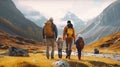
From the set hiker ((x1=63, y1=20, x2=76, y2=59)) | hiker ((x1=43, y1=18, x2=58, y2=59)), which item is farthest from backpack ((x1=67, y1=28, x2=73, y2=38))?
hiker ((x1=43, y1=18, x2=58, y2=59))

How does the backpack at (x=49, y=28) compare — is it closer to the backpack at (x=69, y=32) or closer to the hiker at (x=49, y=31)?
the hiker at (x=49, y=31)

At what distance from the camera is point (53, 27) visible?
105 feet

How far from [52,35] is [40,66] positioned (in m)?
7.10

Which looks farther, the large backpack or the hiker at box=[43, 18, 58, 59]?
the large backpack

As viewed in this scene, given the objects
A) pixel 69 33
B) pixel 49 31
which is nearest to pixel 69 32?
pixel 69 33

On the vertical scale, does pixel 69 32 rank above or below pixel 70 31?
below

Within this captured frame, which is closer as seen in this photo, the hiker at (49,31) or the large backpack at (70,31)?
the hiker at (49,31)

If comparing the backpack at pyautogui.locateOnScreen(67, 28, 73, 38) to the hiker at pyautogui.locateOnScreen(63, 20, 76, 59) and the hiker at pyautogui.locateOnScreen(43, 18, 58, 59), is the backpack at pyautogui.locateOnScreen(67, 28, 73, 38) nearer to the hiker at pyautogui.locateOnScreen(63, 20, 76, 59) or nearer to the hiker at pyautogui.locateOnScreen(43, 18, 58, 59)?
the hiker at pyautogui.locateOnScreen(63, 20, 76, 59)

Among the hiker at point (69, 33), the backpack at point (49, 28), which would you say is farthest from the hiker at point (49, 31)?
the hiker at point (69, 33)

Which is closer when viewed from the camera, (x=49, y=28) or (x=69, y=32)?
(x=49, y=28)

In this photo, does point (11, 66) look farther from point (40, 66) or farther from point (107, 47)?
point (107, 47)

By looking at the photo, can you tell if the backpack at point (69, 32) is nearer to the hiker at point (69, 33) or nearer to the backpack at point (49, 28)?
the hiker at point (69, 33)

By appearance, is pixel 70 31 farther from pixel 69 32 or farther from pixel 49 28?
pixel 49 28

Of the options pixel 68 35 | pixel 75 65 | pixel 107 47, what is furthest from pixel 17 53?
pixel 107 47
